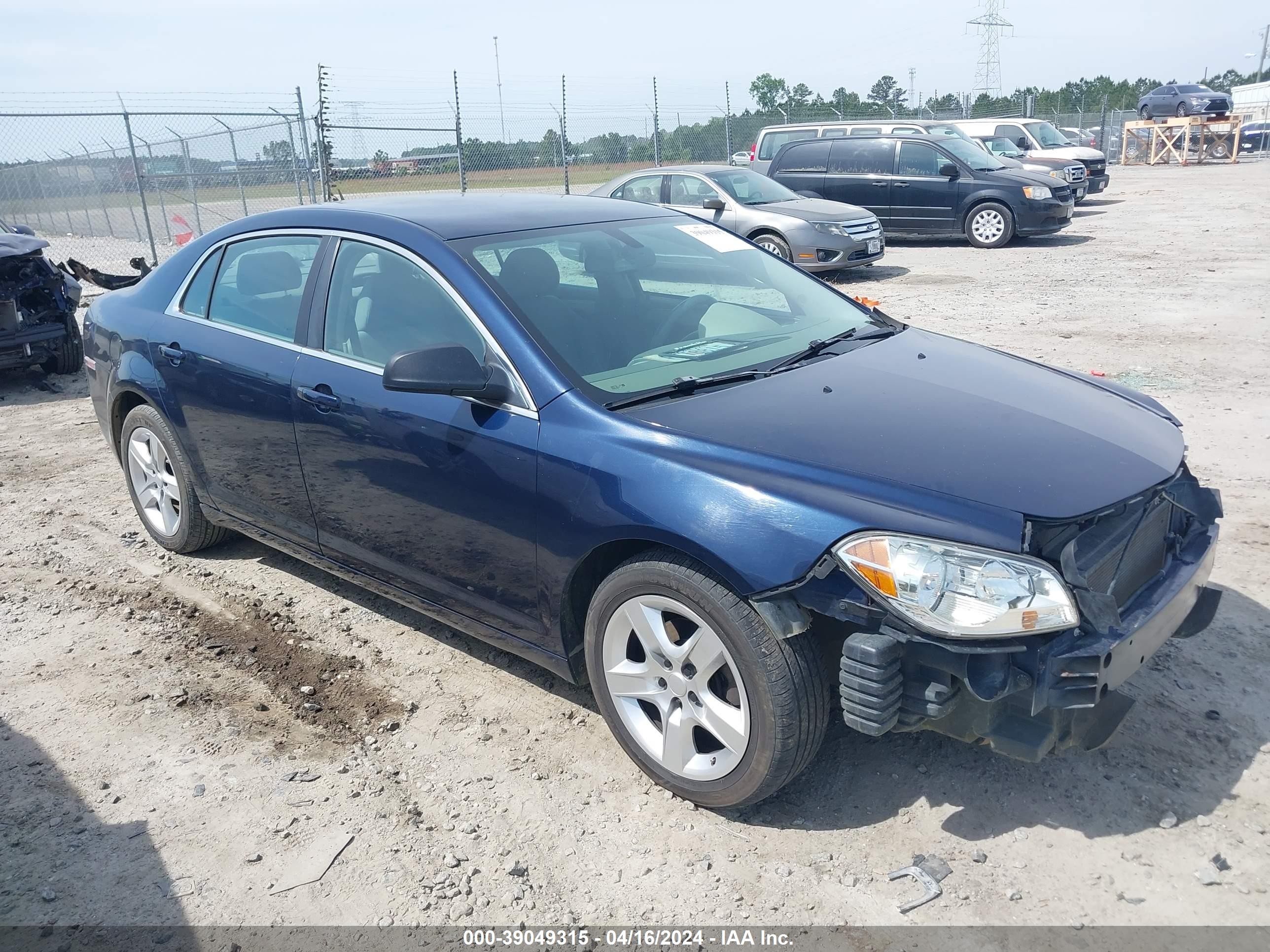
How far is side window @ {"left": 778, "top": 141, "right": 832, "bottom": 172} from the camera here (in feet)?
54.6

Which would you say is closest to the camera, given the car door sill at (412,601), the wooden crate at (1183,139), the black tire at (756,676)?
the black tire at (756,676)

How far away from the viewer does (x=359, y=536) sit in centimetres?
385

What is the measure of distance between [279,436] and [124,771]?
4.42ft

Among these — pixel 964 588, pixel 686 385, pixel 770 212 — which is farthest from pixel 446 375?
pixel 770 212

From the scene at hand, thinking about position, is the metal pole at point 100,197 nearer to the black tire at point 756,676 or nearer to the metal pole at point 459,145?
the metal pole at point 459,145

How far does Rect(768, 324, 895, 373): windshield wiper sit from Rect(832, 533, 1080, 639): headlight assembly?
3.61 feet

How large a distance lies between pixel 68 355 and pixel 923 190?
1240 cm

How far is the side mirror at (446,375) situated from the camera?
10.3ft

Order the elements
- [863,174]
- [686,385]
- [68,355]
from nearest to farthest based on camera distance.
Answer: [686,385]
[68,355]
[863,174]

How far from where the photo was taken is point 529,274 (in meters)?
3.59

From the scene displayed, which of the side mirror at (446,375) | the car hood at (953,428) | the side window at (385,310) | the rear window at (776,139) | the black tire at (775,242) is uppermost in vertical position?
the rear window at (776,139)

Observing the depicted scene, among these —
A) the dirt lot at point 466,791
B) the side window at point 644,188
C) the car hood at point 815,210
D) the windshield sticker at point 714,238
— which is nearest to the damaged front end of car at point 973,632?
the dirt lot at point 466,791

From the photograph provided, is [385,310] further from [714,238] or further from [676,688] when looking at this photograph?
[676,688]

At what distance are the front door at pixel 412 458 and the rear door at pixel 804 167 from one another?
13.9 meters
